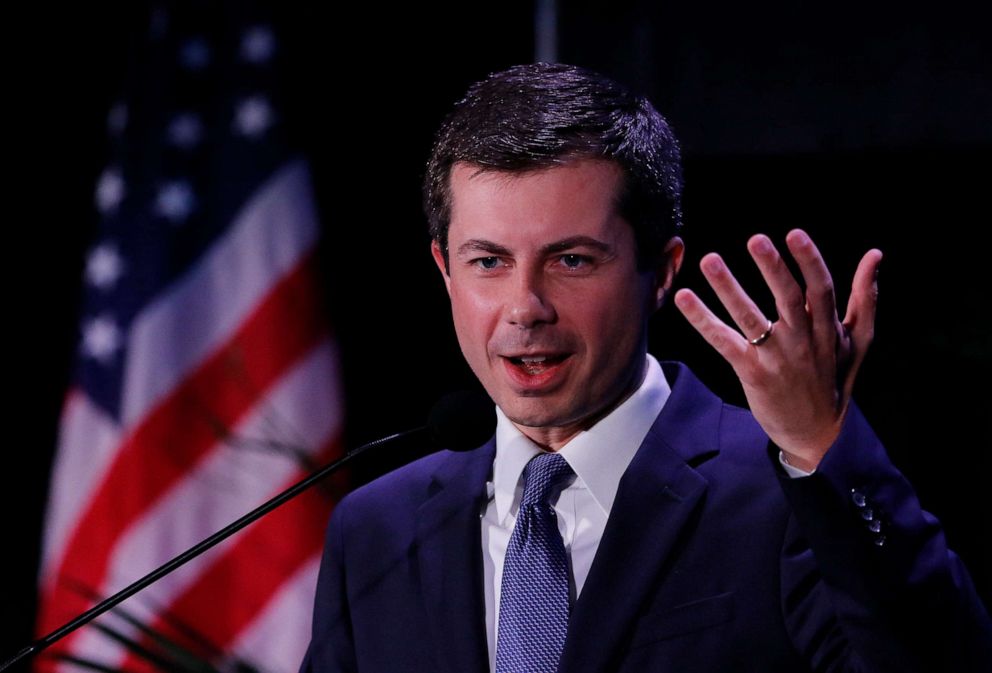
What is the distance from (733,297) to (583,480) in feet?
1.50

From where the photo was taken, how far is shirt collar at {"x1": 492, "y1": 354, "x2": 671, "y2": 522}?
1.48 metres

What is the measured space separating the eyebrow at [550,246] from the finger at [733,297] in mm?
319

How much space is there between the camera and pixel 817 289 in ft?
3.57

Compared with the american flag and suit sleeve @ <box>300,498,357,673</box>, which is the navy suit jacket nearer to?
suit sleeve @ <box>300,498,357,673</box>

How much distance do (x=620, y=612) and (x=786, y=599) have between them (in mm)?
184

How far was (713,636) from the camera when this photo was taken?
134 cm

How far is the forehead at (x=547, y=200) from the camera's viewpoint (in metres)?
1.41

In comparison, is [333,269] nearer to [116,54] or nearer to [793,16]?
[116,54]

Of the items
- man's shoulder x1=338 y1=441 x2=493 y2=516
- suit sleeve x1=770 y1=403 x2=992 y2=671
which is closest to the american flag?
man's shoulder x1=338 y1=441 x2=493 y2=516

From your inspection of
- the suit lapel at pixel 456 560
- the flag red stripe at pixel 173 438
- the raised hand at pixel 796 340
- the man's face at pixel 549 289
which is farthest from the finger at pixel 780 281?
the flag red stripe at pixel 173 438

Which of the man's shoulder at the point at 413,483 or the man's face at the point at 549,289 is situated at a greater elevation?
the man's face at the point at 549,289

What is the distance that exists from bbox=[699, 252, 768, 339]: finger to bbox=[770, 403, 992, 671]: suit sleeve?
136 millimetres

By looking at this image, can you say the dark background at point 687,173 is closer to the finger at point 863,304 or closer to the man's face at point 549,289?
the man's face at point 549,289

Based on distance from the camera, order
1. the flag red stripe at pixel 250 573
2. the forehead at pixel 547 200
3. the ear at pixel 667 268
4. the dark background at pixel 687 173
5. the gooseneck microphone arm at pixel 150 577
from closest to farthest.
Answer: the gooseneck microphone arm at pixel 150 577 → the forehead at pixel 547 200 → the ear at pixel 667 268 → the dark background at pixel 687 173 → the flag red stripe at pixel 250 573
